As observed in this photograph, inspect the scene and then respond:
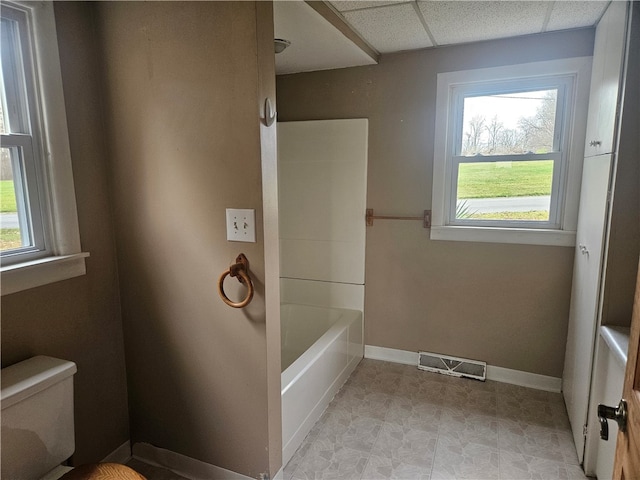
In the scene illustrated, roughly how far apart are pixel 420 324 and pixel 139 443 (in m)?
1.79

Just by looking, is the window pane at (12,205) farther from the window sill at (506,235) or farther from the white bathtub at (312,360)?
the window sill at (506,235)

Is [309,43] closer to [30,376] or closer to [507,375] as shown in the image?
[30,376]

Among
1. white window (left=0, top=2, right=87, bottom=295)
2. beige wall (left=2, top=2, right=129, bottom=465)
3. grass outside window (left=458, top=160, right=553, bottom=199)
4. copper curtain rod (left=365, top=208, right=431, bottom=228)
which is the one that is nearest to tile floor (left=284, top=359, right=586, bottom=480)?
beige wall (left=2, top=2, right=129, bottom=465)

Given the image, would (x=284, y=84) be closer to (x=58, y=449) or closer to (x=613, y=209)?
(x=613, y=209)

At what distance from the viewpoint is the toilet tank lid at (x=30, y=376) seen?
1196 mm

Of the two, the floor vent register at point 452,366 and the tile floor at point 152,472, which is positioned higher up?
the floor vent register at point 452,366

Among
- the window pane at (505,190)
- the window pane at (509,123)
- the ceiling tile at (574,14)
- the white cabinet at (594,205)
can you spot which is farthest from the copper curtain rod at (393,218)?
the ceiling tile at (574,14)

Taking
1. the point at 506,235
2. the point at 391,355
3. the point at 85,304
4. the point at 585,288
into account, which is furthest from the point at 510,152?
the point at 85,304

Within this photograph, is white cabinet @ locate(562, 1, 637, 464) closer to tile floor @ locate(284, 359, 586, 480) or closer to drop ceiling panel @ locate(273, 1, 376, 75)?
tile floor @ locate(284, 359, 586, 480)

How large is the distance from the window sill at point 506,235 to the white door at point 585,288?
9cm

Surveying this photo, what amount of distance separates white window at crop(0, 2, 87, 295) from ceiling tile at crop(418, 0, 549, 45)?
1537 mm

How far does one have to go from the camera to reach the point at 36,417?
1265 mm

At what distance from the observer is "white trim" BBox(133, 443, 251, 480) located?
169 cm

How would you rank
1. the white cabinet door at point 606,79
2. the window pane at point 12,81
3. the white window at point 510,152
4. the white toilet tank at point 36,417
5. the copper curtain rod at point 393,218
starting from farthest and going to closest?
the copper curtain rod at point 393,218 < the white window at point 510,152 < the white cabinet door at point 606,79 < the window pane at point 12,81 < the white toilet tank at point 36,417
